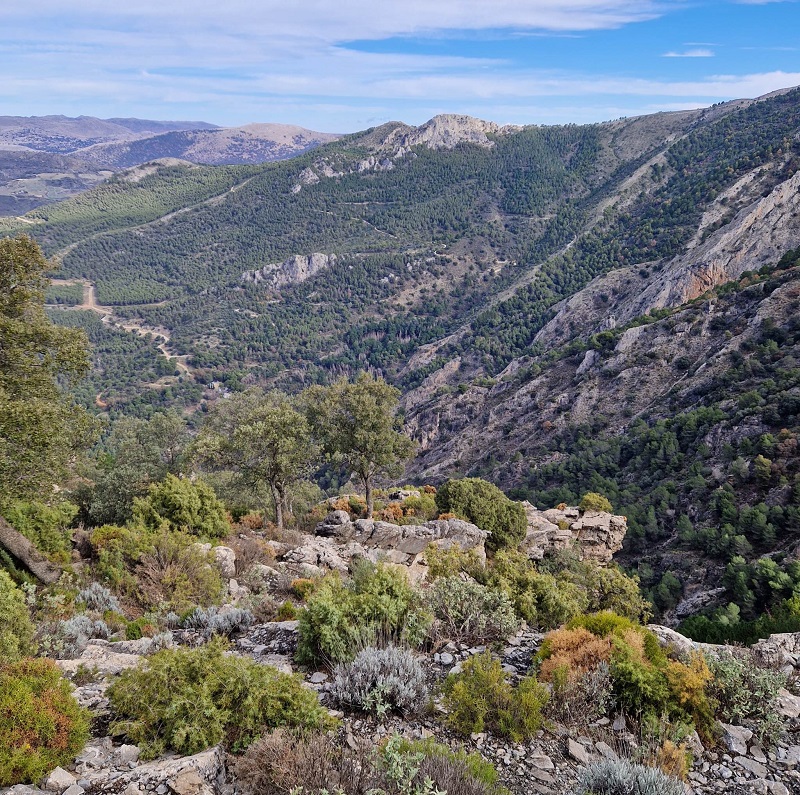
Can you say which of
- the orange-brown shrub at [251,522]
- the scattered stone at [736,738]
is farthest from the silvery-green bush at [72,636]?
the orange-brown shrub at [251,522]

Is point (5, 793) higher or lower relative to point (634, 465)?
higher

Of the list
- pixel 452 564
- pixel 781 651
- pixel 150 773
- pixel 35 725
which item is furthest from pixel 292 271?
pixel 150 773

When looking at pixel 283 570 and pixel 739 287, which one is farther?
pixel 739 287

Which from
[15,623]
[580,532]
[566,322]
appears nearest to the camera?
[15,623]

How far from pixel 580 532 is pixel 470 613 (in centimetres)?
2153

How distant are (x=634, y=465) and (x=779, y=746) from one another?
124 ft

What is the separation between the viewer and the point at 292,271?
6811 inches

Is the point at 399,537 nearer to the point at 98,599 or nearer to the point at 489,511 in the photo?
the point at 489,511

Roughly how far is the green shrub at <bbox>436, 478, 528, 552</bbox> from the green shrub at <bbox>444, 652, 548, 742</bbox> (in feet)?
58.4

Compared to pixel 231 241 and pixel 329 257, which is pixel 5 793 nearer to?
pixel 329 257

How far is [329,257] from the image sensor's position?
17362 cm

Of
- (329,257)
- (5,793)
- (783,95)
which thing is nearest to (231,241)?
(329,257)

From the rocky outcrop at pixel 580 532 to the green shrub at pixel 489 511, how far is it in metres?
1.44

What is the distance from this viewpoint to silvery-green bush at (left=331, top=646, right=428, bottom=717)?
22.3ft
